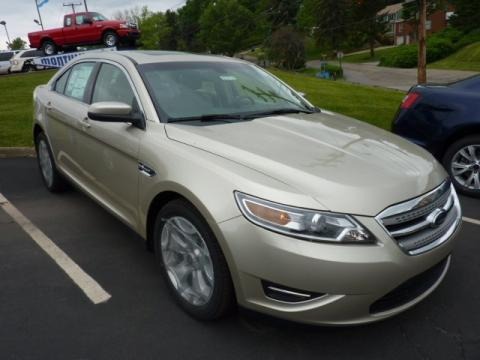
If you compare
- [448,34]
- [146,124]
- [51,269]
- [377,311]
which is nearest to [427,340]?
[377,311]

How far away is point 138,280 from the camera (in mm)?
3256

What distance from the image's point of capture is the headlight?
2.18 m

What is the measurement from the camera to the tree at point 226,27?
69312 millimetres

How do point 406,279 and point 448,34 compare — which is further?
point 448,34

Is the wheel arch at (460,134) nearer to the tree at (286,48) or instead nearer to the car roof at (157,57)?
the car roof at (157,57)

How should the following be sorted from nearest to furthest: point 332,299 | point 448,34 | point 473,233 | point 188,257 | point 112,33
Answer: point 332,299 → point 188,257 → point 473,233 → point 112,33 → point 448,34

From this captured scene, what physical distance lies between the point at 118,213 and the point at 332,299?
185 centimetres

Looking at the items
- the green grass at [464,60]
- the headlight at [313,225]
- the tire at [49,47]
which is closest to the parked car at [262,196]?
the headlight at [313,225]

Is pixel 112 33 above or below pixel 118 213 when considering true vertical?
above

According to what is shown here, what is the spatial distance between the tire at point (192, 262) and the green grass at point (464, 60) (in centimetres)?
4400

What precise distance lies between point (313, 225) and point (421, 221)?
2.16 feet

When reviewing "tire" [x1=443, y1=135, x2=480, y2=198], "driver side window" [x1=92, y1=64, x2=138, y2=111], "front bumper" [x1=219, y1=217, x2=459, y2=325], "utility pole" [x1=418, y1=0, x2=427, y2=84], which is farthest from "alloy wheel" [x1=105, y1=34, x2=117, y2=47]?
"front bumper" [x1=219, y1=217, x2=459, y2=325]

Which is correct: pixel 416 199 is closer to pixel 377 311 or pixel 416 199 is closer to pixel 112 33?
pixel 377 311

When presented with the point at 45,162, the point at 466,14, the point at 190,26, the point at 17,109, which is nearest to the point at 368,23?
the point at 466,14
